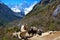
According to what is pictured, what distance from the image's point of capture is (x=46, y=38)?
2470 centimetres

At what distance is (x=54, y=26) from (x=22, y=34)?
839 cm

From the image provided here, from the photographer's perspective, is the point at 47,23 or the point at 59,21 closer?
the point at 59,21

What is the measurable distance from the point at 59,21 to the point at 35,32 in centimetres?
1127

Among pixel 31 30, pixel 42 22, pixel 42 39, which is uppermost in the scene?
pixel 42 22

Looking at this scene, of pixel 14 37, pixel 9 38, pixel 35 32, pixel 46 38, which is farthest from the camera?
pixel 9 38

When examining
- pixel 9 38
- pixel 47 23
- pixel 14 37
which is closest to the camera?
pixel 14 37

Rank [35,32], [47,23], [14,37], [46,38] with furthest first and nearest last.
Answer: [47,23]
[14,37]
[35,32]
[46,38]

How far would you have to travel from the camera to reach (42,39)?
82.8ft

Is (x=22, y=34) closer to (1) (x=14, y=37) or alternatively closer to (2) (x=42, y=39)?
(1) (x=14, y=37)

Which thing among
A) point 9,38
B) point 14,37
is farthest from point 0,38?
point 14,37

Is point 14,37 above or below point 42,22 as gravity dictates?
below

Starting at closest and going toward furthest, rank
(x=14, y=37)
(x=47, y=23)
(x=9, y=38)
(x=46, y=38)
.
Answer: (x=46, y=38) → (x=14, y=37) → (x=9, y=38) → (x=47, y=23)

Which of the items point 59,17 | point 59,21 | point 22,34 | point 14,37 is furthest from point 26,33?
point 59,17

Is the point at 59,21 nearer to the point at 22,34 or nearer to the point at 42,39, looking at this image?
the point at 22,34
